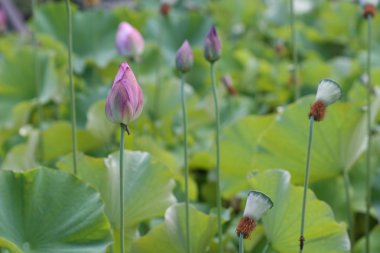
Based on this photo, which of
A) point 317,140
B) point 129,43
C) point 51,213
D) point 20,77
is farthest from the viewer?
point 20,77

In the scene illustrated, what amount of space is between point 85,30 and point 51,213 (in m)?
1.22

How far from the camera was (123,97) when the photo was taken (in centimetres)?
73

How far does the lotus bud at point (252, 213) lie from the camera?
2.27 feet

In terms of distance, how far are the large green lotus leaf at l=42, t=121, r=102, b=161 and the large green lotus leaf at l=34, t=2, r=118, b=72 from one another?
558 mm

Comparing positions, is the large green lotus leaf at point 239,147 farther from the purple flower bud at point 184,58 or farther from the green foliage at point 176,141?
the purple flower bud at point 184,58

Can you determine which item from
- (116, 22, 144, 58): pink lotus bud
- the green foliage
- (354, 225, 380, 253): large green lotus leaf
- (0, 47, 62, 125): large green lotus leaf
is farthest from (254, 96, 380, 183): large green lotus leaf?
(0, 47, 62, 125): large green lotus leaf

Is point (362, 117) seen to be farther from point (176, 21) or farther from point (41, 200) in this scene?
point (176, 21)

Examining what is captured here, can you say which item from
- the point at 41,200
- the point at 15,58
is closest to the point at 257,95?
the point at 15,58

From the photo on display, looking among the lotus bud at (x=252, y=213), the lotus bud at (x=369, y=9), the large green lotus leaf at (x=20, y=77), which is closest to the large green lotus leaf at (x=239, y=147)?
the lotus bud at (x=369, y=9)

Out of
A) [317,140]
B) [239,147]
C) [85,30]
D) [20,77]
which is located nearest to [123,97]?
[317,140]

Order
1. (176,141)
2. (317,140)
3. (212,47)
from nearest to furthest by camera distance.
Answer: (212,47), (317,140), (176,141)

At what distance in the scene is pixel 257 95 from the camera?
79.5 inches

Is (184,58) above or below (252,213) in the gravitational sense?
above

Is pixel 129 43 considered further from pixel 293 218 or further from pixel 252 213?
pixel 252 213
